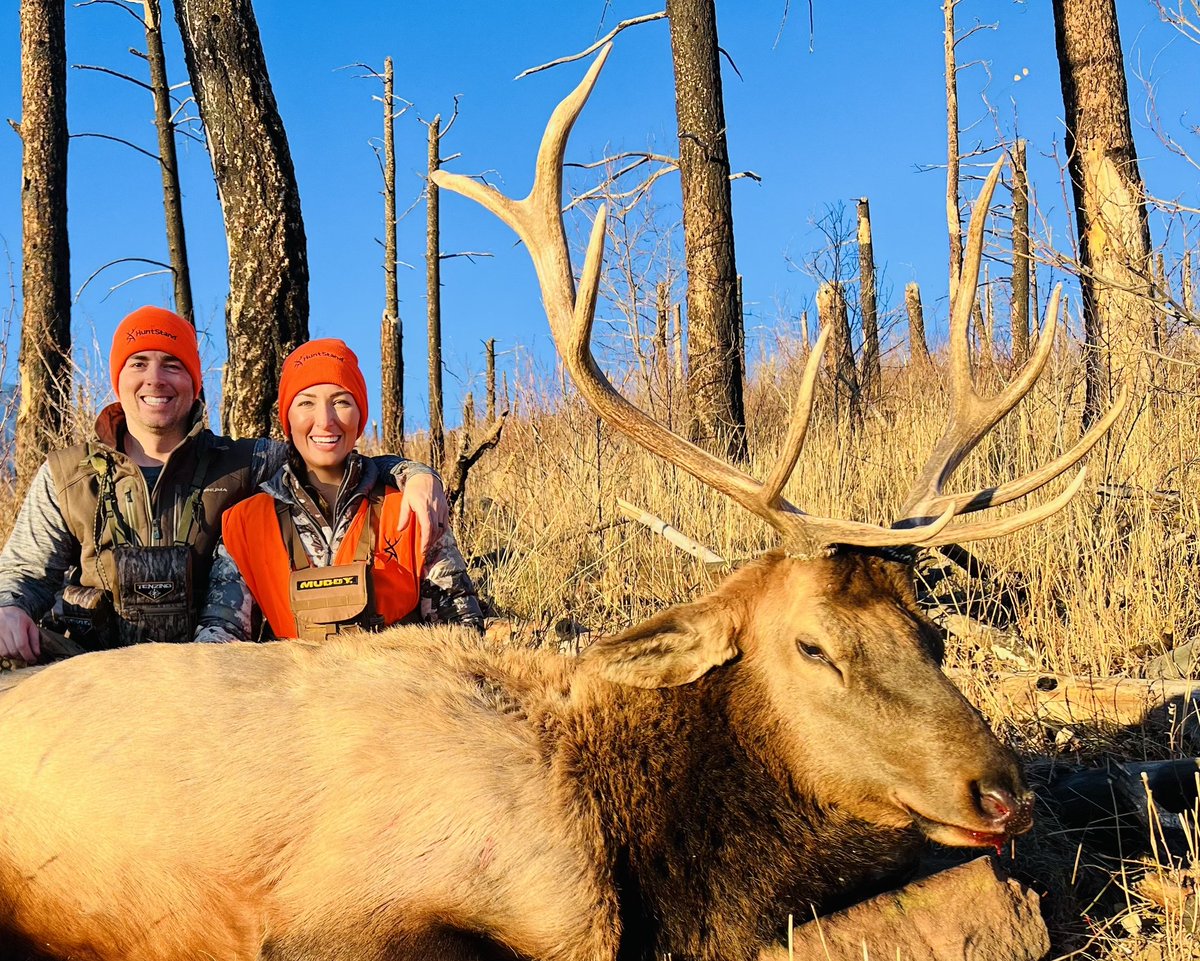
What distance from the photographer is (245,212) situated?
281 inches

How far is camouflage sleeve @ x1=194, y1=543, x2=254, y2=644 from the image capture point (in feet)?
14.7

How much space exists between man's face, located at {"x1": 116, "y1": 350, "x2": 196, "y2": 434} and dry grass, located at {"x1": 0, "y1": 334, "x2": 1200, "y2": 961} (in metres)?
2.43

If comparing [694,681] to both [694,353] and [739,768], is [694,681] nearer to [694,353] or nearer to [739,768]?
[739,768]

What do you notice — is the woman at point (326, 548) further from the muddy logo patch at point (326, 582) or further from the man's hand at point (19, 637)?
the man's hand at point (19, 637)

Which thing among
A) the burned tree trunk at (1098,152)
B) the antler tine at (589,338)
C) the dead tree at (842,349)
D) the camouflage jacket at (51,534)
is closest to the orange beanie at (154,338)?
the camouflage jacket at (51,534)

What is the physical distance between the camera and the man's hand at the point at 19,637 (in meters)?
4.16

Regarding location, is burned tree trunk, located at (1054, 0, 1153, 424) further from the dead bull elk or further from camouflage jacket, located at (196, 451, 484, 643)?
the dead bull elk

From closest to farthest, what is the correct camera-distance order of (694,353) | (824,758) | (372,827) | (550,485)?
(372,827), (824,758), (550,485), (694,353)

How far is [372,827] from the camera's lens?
276 cm

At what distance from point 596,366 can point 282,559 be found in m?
1.83

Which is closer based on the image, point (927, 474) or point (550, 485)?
point (927, 474)

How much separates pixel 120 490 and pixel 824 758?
3401 mm

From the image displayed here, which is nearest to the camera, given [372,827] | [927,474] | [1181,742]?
[372,827]

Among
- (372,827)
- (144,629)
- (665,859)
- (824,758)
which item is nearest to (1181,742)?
(824,758)
